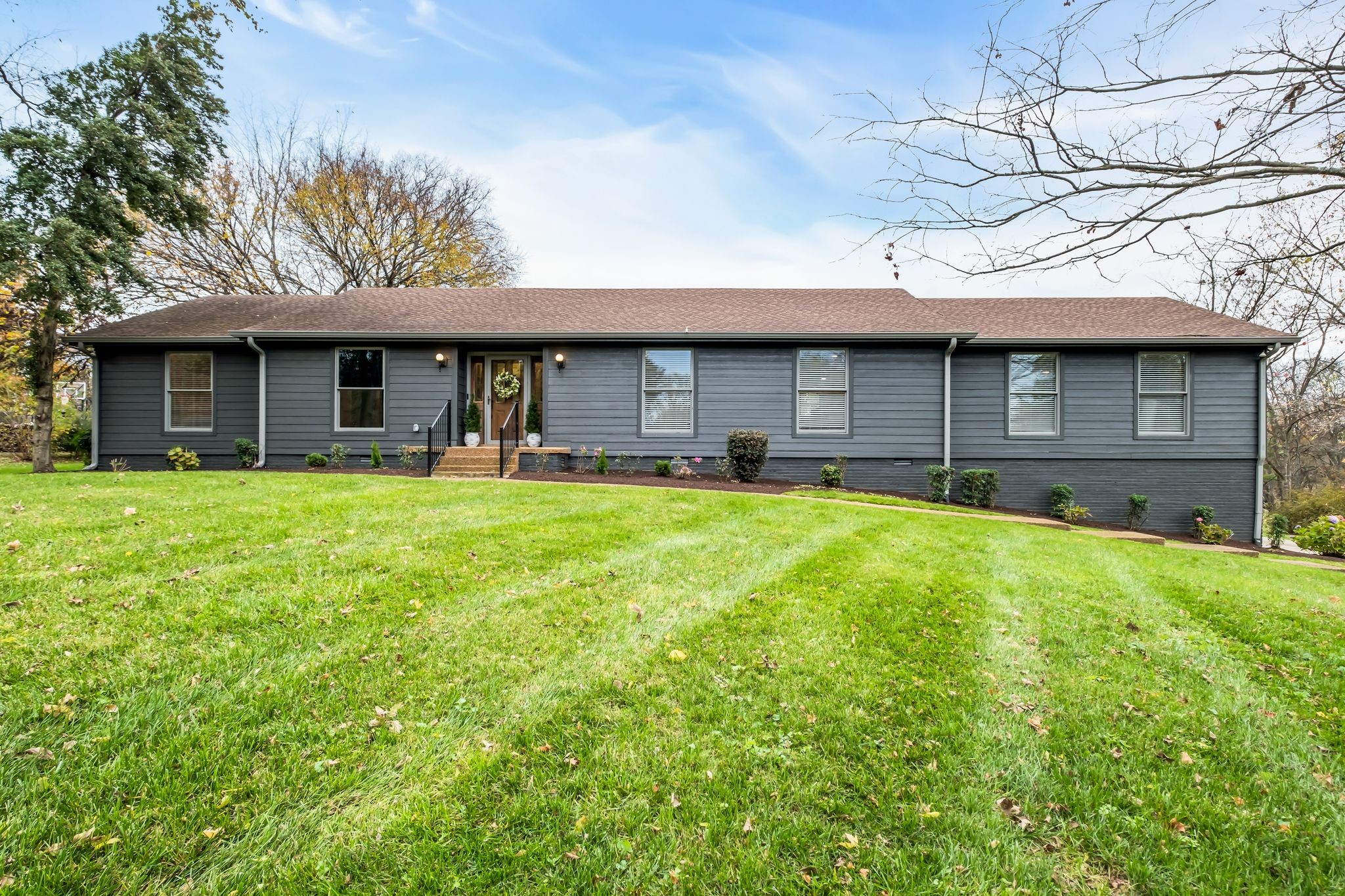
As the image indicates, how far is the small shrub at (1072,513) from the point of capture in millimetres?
10219

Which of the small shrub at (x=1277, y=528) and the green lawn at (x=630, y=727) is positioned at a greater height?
the green lawn at (x=630, y=727)

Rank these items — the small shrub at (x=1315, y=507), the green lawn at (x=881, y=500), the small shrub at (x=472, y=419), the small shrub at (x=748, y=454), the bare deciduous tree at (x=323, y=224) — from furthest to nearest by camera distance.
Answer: the bare deciduous tree at (x=323, y=224) → the small shrub at (x=1315, y=507) → the small shrub at (x=472, y=419) → the small shrub at (x=748, y=454) → the green lawn at (x=881, y=500)

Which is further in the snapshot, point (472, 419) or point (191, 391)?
point (191, 391)

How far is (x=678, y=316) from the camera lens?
1168 cm

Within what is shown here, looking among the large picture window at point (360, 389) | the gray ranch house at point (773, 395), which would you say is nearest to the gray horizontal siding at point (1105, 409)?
the gray ranch house at point (773, 395)

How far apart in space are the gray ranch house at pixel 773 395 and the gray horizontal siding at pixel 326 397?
3cm

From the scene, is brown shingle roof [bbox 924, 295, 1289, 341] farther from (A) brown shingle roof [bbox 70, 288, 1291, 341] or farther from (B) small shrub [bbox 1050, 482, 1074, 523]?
(B) small shrub [bbox 1050, 482, 1074, 523]

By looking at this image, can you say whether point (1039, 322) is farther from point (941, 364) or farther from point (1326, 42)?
point (1326, 42)

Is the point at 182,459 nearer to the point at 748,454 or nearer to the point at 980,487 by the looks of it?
the point at 748,454

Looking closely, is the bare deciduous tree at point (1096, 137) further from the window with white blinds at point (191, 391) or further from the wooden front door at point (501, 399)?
the window with white blinds at point (191, 391)

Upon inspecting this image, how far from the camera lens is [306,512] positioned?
5.25 m

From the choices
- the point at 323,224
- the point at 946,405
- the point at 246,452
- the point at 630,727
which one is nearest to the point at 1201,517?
the point at 946,405

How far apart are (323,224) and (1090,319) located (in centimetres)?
2403

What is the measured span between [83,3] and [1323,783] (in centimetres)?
1460
